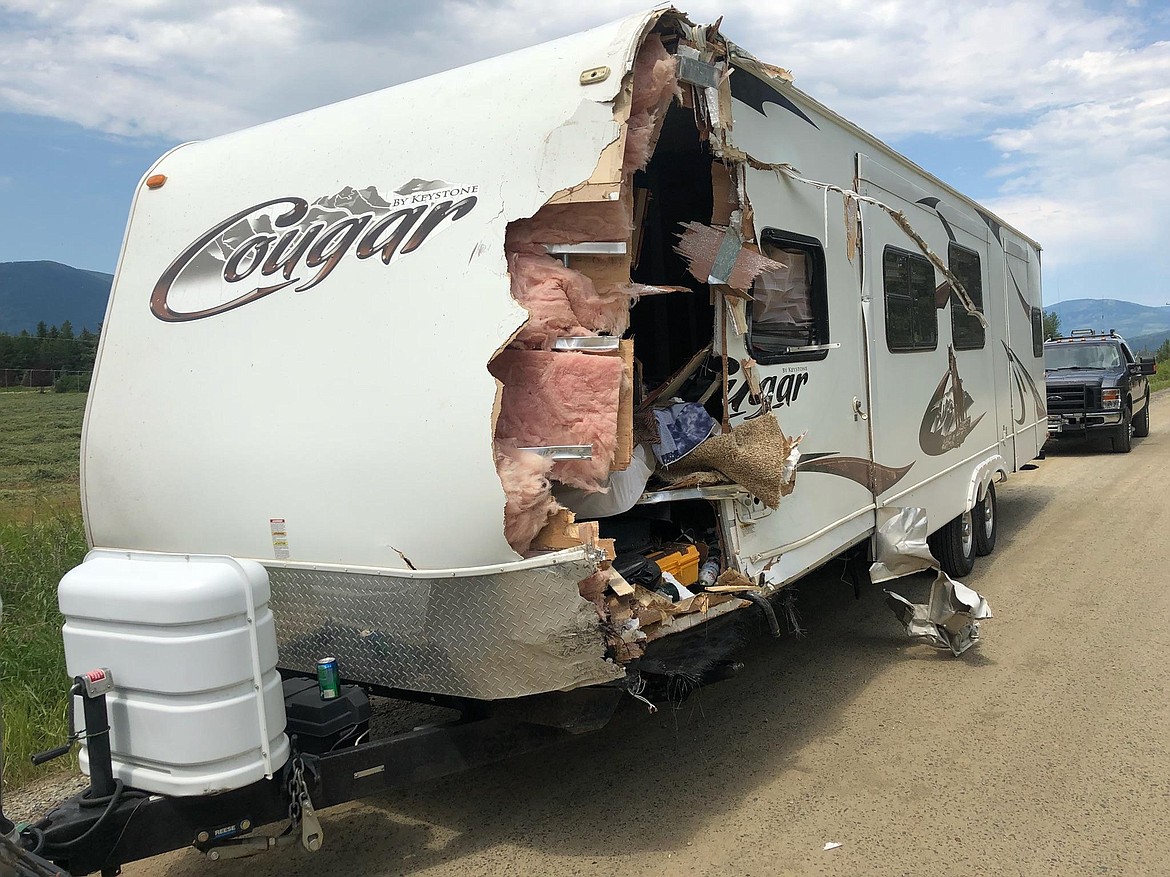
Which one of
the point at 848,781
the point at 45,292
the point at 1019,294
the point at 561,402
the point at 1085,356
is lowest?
the point at 848,781

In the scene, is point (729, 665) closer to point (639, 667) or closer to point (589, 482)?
point (639, 667)

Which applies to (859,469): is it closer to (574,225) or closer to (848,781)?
(848,781)

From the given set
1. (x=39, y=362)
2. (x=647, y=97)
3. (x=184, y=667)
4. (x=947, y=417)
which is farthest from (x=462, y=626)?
(x=39, y=362)

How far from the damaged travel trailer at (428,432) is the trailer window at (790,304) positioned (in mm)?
31

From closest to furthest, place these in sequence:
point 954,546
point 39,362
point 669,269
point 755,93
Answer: point 755,93, point 669,269, point 954,546, point 39,362

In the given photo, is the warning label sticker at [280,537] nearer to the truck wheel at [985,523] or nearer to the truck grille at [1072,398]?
the truck wheel at [985,523]

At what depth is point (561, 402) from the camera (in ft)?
11.0

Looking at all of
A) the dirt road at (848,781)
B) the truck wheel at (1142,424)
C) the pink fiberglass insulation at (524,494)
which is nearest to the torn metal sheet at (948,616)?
the dirt road at (848,781)

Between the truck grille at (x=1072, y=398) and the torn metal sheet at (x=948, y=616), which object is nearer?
the torn metal sheet at (x=948, y=616)

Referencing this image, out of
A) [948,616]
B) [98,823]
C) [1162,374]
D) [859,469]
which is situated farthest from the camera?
[1162,374]

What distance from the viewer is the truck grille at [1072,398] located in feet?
50.0

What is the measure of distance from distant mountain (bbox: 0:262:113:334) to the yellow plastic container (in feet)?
482

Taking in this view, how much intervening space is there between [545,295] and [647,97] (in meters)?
0.92

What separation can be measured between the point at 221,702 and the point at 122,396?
1.76 metres
